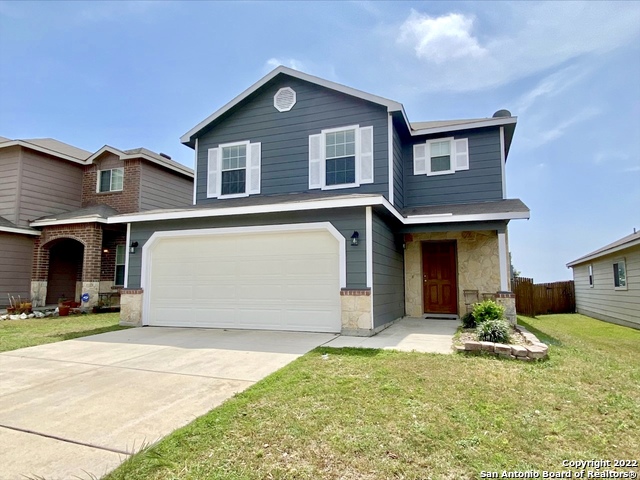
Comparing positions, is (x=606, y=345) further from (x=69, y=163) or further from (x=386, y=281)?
(x=69, y=163)

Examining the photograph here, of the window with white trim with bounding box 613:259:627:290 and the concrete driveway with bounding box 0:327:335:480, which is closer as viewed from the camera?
the concrete driveway with bounding box 0:327:335:480

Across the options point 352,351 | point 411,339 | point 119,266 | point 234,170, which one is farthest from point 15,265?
point 411,339

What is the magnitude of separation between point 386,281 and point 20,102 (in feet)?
54.7

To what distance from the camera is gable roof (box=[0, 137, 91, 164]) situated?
1314 centimetres

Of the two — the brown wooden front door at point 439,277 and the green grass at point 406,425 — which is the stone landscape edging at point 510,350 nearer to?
the green grass at point 406,425

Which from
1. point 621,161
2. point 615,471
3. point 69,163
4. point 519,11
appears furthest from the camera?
point 621,161

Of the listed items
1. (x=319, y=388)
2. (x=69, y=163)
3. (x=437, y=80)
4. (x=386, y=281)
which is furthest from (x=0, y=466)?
(x=69, y=163)

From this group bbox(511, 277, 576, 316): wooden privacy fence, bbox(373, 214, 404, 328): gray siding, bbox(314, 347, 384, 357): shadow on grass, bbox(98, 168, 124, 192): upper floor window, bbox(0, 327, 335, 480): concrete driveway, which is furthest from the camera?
bbox(511, 277, 576, 316): wooden privacy fence

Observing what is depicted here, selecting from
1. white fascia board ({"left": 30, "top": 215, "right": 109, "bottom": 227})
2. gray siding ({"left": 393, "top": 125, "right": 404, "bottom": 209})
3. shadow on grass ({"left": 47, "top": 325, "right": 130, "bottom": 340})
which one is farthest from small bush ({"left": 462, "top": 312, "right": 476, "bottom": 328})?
white fascia board ({"left": 30, "top": 215, "right": 109, "bottom": 227})

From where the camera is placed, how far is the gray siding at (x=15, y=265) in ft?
42.2

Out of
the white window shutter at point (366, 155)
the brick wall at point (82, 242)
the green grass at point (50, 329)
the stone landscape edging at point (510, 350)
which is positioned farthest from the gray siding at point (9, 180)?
the stone landscape edging at point (510, 350)

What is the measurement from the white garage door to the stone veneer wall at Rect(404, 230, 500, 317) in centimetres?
379

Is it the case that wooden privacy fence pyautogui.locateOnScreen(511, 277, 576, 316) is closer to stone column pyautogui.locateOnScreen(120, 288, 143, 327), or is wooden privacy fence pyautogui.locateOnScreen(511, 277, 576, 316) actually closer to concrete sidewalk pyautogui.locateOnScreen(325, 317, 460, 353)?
concrete sidewalk pyautogui.locateOnScreen(325, 317, 460, 353)

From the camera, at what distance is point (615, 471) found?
2596 millimetres
